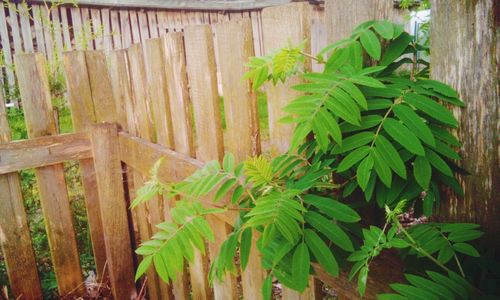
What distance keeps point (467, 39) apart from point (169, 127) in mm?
1761

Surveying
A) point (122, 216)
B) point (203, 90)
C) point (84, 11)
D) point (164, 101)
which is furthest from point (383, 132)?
point (84, 11)

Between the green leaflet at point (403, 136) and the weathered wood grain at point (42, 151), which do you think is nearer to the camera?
the green leaflet at point (403, 136)

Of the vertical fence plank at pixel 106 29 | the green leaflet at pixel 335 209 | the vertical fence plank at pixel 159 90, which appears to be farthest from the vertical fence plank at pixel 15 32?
the green leaflet at pixel 335 209

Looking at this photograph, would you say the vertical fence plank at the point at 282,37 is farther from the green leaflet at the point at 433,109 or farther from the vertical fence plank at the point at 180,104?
the vertical fence plank at the point at 180,104

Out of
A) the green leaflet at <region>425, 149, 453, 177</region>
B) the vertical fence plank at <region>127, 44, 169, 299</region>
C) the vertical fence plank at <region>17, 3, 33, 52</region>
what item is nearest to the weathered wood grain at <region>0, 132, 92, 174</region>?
the vertical fence plank at <region>127, 44, 169, 299</region>

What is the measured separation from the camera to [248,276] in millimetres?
1752

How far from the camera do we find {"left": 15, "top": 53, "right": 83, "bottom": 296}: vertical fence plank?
283cm

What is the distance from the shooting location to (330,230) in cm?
96

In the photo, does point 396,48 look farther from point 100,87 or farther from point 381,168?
point 100,87

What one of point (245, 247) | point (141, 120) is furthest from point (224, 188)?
point (141, 120)

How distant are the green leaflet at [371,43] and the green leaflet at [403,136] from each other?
169mm

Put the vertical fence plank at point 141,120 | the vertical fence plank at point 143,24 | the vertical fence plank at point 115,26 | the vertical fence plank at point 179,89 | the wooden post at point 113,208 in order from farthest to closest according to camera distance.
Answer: the vertical fence plank at point 143,24
the vertical fence plank at point 115,26
the wooden post at point 113,208
the vertical fence plank at point 141,120
the vertical fence plank at point 179,89

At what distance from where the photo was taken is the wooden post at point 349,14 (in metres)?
1.04

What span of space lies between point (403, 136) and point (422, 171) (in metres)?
0.09
